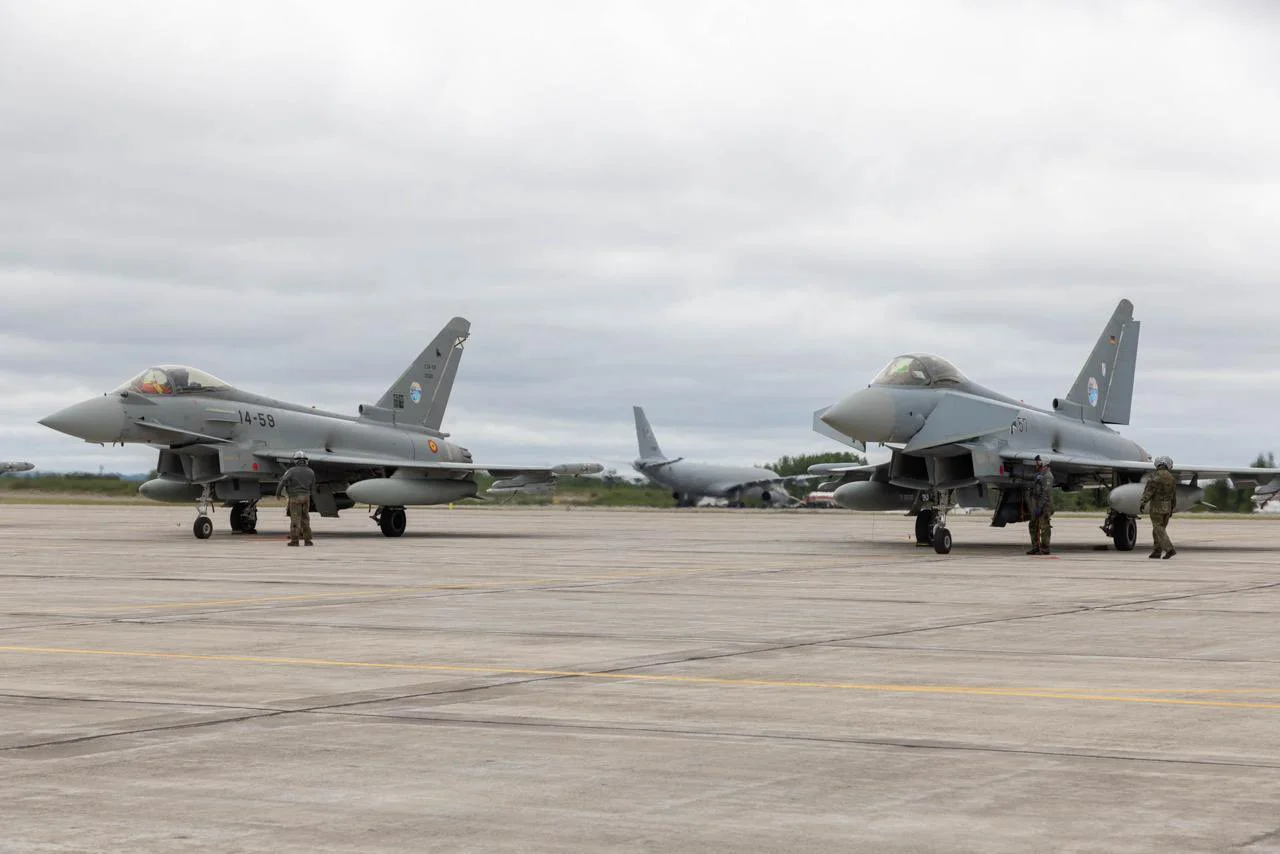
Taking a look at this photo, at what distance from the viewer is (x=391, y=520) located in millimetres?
32188

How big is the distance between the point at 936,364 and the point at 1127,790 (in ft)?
71.1

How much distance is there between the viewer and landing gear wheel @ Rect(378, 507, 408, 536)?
32.0 metres

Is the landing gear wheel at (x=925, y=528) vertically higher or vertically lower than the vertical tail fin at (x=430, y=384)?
lower

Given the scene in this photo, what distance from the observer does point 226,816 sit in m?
5.36

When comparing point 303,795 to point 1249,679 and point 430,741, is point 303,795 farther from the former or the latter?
point 1249,679

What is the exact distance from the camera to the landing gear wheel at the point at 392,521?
32031 millimetres

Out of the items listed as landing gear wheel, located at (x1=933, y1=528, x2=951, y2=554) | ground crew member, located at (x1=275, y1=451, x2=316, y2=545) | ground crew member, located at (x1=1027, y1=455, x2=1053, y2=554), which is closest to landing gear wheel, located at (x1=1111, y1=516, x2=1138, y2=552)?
ground crew member, located at (x1=1027, y1=455, x2=1053, y2=554)

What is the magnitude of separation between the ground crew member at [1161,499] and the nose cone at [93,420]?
61.4 ft

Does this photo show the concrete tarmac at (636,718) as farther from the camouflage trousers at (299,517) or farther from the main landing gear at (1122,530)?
the main landing gear at (1122,530)

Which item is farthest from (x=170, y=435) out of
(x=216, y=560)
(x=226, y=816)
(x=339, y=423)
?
(x=226, y=816)

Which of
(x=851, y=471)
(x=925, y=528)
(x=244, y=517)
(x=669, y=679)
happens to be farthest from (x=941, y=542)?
(x=669, y=679)

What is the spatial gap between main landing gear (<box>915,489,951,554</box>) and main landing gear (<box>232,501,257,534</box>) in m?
13.7

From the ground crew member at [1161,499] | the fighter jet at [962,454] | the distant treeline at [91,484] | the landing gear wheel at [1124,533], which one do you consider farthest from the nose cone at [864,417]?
the distant treeline at [91,484]

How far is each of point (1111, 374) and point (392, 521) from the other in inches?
605
